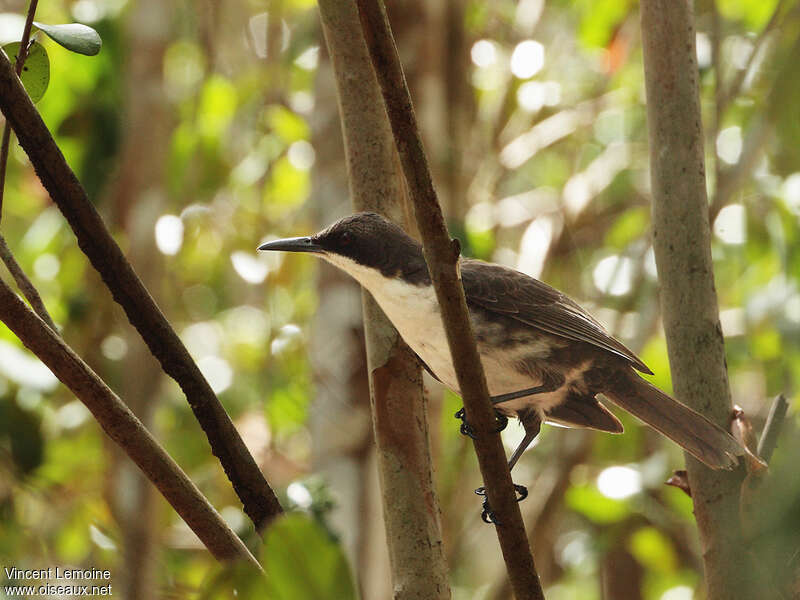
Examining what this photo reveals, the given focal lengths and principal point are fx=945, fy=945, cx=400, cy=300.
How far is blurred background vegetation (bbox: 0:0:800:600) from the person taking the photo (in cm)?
414

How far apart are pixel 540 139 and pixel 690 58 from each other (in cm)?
376

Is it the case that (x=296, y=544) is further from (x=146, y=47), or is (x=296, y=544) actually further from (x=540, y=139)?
(x=540, y=139)

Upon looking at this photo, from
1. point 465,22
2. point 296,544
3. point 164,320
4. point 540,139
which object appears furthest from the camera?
point 540,139

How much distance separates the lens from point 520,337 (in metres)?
3.26

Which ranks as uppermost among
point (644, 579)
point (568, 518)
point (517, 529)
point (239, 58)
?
point (239, 58)

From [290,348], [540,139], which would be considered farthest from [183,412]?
[540,139]

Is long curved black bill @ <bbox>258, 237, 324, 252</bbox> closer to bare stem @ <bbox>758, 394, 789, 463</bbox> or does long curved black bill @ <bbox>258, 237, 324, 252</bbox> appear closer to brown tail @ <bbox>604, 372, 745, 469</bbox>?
brown tail @ <bbox>604, 372, 745, 469</bbox>

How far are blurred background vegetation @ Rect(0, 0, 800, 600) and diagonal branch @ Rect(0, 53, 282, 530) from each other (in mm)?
842

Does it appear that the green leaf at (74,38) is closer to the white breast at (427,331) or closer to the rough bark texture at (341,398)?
the white breast at (427,331)

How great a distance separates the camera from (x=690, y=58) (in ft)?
8.36

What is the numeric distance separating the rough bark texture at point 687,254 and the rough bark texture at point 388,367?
2.19ft

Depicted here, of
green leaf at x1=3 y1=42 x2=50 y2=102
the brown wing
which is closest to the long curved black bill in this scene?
the brown wing

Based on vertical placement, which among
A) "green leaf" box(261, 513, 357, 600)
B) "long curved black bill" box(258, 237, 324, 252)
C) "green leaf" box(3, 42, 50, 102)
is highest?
"long curved black bill" box(258, 237, 324, 252)

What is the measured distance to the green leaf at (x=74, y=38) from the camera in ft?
6.23
